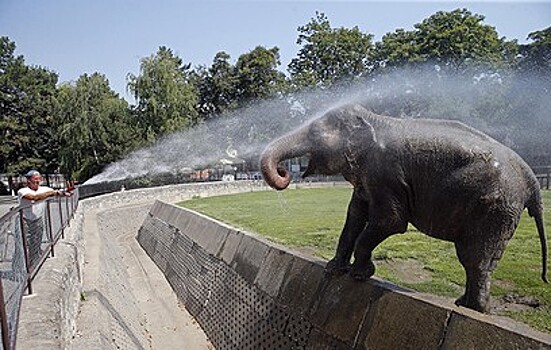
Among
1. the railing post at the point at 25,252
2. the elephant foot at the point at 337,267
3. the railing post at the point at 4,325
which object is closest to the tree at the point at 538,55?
the elephant foot at the point at 337,267

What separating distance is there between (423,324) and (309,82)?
3652 cm

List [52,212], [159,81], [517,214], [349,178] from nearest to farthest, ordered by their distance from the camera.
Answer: [517,214]
[349,178]
[52,212]
[159,81]

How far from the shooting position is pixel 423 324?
11.3ft

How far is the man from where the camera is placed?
5.46 meters

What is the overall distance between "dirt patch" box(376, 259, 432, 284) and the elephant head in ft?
10.1

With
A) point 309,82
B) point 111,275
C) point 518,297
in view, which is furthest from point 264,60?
point 518,297

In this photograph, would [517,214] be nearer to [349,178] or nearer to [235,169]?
[349,178]

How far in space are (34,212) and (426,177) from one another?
5120 millimetres

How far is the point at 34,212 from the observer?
6203mm

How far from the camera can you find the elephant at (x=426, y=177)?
3.34m

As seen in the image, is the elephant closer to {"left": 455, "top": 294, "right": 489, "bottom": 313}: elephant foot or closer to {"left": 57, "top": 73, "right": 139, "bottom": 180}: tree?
{"left": 455, "top": 294, "right": 489, "bottom": 313}: elephant foot

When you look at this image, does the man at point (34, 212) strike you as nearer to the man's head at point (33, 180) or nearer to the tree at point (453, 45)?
the man's head at point (33, 180)

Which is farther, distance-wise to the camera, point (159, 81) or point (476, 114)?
point (159, 81)

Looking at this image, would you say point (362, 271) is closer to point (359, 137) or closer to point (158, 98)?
point (359, 137)
